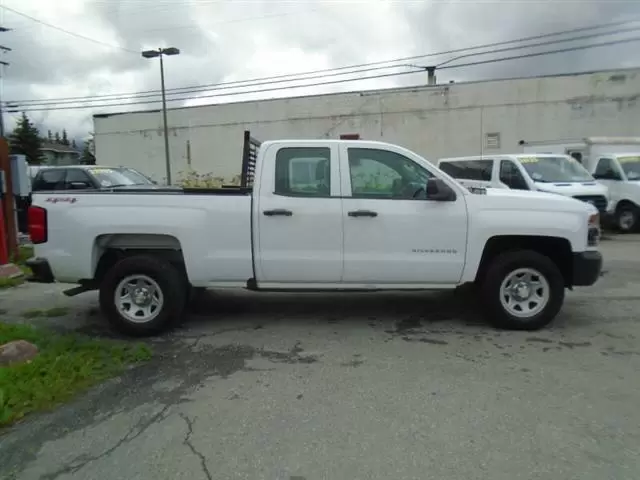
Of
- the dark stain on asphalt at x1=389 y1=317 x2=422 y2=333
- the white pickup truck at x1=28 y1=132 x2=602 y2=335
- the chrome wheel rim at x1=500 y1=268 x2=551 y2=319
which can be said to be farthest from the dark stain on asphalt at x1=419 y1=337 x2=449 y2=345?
the chrome wheel rim at x1=500 y1=268 x2=551 y2=319

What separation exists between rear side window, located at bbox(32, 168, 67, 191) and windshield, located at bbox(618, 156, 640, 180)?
1467 centimetres

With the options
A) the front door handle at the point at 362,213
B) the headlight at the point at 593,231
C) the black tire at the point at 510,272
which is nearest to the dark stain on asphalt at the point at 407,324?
the black tire at the point at 510,272

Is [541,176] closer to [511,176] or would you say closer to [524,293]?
[511,176]

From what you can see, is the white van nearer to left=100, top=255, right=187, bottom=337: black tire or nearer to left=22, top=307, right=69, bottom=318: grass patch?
left=100, top=255, right=187, bottom=337: black tire

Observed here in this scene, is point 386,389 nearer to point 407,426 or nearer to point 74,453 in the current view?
point 407,426

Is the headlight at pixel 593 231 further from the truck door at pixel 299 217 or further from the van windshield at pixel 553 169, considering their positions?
the van windshield at pixel 553 169

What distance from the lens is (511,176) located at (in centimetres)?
1283

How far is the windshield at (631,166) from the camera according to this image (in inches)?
546

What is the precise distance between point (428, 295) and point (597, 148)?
454 inches

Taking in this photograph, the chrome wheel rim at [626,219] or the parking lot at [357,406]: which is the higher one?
the chrome wheel rim at [626,219]

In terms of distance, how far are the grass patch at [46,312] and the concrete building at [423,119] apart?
2108 centimetres

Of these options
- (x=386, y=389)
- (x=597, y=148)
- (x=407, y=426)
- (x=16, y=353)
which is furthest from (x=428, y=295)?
(x=597, y=148)

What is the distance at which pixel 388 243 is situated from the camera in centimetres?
525

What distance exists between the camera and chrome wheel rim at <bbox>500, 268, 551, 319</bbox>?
5305mm
